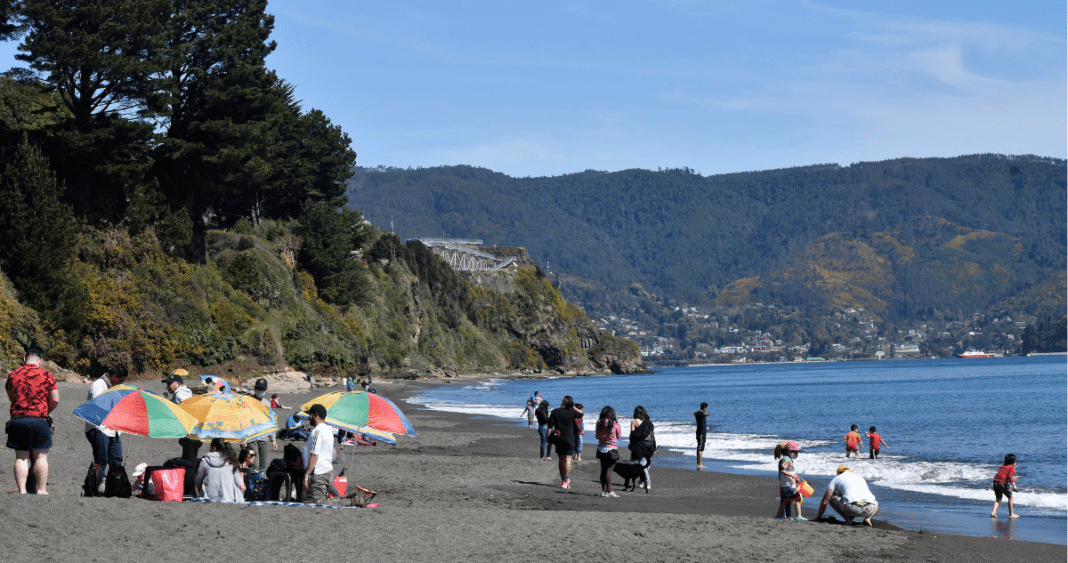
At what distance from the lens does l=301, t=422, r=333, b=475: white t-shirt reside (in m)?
12.6

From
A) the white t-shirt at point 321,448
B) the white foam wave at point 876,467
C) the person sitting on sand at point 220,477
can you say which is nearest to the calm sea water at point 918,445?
the white foam wave at point 876,467

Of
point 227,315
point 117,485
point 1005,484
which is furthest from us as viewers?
point 227,315

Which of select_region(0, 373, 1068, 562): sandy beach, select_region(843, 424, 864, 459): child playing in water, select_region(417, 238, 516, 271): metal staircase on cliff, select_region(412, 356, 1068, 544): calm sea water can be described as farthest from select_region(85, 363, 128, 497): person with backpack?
select_region(417, 238, 516, 271): metal staircase on cliff

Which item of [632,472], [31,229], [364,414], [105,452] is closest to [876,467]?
[632,472]

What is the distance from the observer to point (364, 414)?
549 inches

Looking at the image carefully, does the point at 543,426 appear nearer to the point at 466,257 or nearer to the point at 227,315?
the point at 227,315

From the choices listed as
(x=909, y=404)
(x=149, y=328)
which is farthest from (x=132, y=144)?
(x=909, y=404)

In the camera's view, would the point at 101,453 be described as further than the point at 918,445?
No

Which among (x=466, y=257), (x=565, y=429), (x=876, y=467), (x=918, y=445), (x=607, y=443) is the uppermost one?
(x=466, y=257)

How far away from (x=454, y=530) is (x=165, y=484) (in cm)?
375

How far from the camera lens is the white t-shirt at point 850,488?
520 inches

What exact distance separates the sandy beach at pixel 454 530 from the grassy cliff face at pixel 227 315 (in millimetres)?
25777

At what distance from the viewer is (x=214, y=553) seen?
387 inches

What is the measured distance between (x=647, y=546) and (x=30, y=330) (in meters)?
33.0
